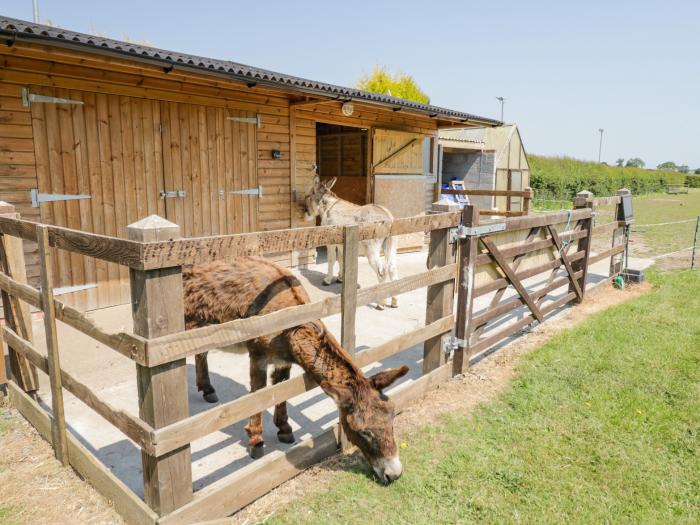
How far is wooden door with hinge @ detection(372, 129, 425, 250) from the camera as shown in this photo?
10594mm

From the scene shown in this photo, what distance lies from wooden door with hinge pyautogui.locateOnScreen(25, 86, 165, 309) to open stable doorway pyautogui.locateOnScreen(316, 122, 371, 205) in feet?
17.8

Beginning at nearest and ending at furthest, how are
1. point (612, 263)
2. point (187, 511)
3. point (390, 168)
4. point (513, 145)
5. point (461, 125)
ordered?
point (187, 511), point (612, 263), point (390, 168), point (461, 125), point (513, 145)

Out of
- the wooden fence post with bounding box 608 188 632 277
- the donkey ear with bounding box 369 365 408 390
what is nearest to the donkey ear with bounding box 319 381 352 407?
the donkey ear with bounding box 369 365 408 390

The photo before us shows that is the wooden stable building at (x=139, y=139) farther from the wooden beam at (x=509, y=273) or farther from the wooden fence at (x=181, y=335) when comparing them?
the wooden beam at (x=509, y=273)

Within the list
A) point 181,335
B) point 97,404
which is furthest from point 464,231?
point 97,404

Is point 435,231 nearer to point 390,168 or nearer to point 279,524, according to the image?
point 279,524

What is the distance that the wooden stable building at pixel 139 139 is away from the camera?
532 cm

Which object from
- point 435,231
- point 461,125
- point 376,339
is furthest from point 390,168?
point 435,231

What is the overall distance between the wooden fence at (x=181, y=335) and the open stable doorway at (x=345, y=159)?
6.77 meters

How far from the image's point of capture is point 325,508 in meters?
2.76

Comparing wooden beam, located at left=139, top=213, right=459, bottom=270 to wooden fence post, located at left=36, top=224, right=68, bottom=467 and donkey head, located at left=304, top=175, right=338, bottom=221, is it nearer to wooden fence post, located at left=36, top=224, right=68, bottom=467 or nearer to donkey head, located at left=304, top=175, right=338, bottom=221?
wooden fence post, located at left=36, top=224, right=68, bottom=467

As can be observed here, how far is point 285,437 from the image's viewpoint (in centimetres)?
340

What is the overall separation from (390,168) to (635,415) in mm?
7917

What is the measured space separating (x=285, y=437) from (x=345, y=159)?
31.3 feet
